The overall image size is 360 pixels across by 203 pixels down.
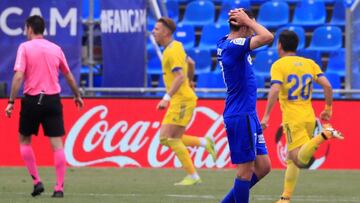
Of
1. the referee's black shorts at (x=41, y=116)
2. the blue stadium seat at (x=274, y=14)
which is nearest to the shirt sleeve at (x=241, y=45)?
the referee's black shorts at (x=41, y=116)

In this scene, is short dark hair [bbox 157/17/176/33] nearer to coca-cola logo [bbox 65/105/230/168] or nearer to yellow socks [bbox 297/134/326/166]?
coca-cola logo [bbox 65/105/230/168]

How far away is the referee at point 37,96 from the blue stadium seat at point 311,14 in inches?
415

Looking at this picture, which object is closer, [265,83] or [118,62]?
[118,62]

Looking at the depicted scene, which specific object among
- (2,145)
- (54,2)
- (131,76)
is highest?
(54,2)

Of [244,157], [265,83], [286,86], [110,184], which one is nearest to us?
[244,157]

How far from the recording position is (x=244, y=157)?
884 centimetres

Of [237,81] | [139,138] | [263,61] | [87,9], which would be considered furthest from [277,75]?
[87,9]

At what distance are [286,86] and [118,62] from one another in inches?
260

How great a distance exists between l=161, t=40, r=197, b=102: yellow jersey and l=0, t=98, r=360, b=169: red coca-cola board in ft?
8.37

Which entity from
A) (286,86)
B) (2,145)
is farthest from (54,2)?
Result: (286,86)

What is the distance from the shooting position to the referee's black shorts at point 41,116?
11.9 meters

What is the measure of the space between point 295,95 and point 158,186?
259 cm

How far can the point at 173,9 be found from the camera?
22094mm

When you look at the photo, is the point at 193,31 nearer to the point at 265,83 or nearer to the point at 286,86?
the point at 265,83
